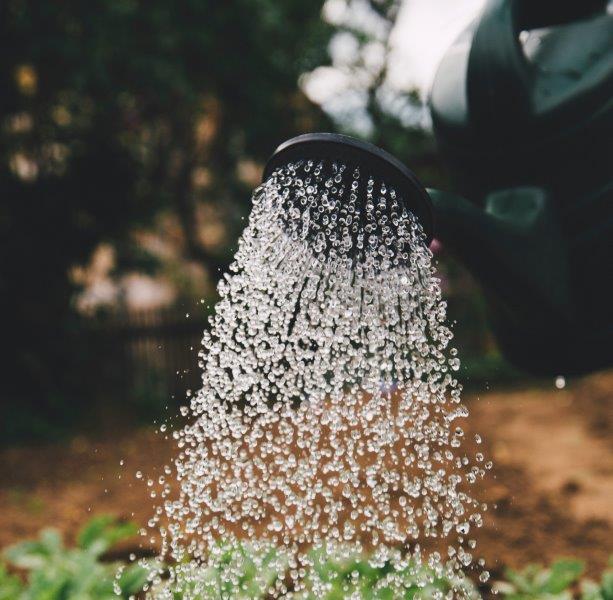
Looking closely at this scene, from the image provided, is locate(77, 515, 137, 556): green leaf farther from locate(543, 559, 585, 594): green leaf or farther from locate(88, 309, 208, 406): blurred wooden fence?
locate(88, 309, 208, 406): blurred wooden fence

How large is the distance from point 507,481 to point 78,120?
5.70 metres

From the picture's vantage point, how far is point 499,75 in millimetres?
1658

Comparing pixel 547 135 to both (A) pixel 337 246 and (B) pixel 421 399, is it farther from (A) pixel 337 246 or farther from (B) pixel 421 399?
(B) pixel 421 399

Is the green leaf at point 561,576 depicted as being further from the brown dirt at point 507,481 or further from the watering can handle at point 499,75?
the watering can handle at point 499,75

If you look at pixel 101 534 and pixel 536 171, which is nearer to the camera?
pixel 536 171

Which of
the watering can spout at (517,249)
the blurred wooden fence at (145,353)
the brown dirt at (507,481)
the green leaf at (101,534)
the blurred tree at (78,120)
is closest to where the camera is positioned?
the watering can spout at (517,249)

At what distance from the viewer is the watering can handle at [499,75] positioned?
165 centimetres

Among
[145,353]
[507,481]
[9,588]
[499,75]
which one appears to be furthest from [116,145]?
[499,75]

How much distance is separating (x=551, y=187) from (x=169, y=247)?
11767 millimetres

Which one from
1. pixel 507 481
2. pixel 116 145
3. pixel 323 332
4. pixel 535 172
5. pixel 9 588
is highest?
pixel 116 145

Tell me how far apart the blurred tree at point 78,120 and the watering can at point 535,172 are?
5216mm

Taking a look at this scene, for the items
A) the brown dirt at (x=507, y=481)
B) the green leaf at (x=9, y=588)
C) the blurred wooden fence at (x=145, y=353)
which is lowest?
the green leaf at (x=9, y=588)

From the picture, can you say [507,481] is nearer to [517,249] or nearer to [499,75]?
[517,249]

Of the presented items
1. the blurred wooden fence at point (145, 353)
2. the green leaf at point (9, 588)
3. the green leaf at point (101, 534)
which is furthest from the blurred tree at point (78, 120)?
the green leaf at point (9, 588)
